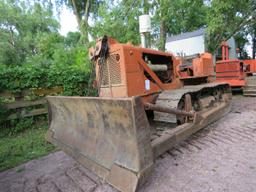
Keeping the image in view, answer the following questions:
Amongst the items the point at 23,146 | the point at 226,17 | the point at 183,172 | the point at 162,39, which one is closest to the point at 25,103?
the point at 23,146

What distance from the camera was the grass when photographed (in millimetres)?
3274

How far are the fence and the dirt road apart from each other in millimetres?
2078

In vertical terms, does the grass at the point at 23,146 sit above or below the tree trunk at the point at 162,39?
below

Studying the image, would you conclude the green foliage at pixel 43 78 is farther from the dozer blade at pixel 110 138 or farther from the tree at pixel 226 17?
the tree at pixel 226 17

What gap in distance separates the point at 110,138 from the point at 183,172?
3.34ft

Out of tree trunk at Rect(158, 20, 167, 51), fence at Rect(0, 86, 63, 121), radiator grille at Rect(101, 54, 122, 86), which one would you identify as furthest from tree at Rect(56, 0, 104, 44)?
radiator grille at Rect(101, 54, 122, 86)

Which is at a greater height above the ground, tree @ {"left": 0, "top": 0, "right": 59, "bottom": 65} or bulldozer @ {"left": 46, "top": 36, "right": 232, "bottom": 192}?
tree @ {"left": 0, "top": 0, "right": 59, "bottom": 65}

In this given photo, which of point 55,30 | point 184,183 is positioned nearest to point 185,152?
point 184,183

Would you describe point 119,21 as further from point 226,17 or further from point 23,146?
point 23,146

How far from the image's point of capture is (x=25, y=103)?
489 cm

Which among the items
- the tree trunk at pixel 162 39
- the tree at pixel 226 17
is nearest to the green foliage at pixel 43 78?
the tree trunk at pixel 162 39

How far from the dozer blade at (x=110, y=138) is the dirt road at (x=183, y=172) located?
23cm

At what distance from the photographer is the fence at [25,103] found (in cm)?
468

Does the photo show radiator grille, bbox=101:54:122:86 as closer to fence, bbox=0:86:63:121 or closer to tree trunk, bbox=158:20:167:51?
fence, bbox=0:86:63:121
